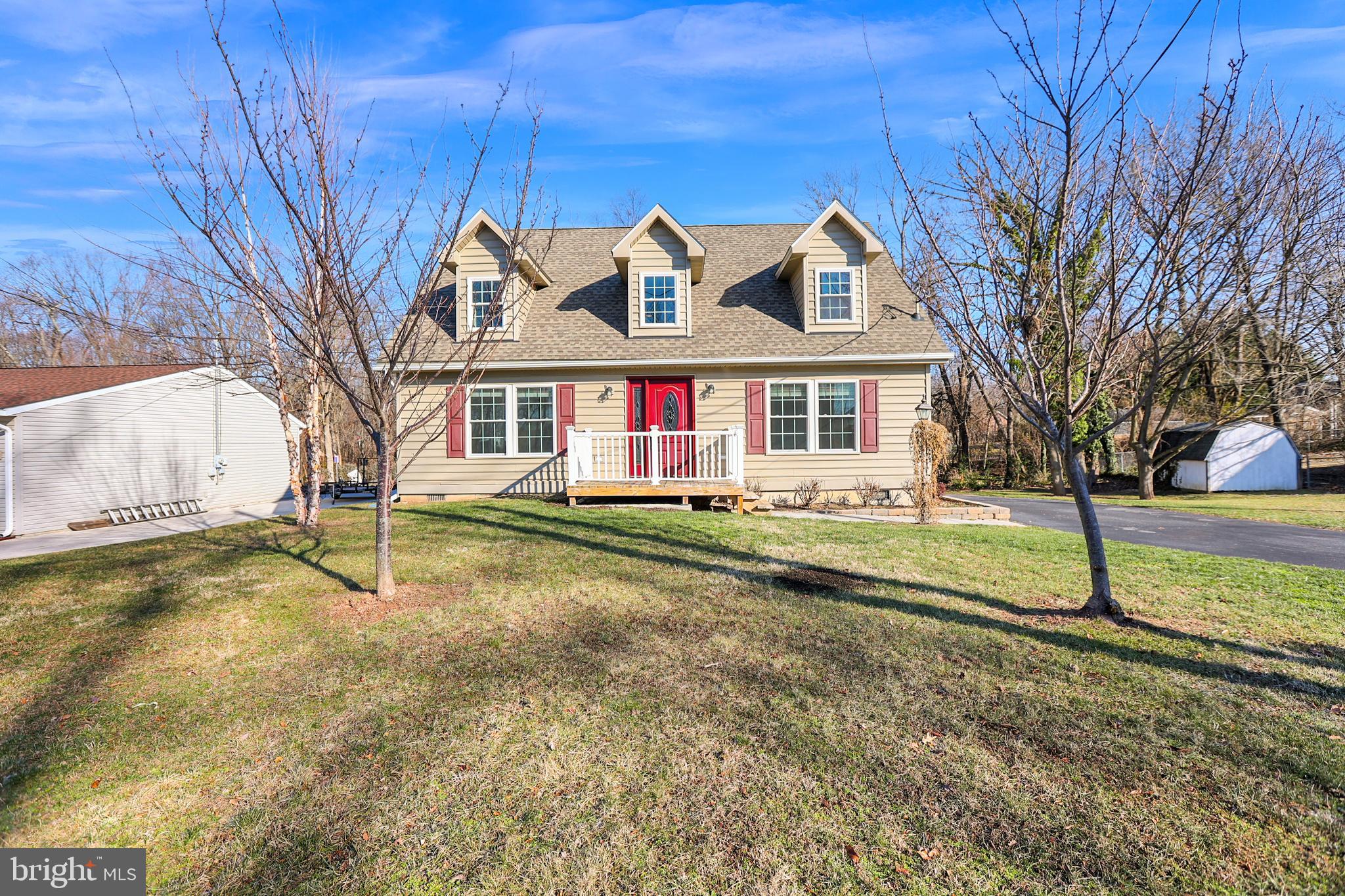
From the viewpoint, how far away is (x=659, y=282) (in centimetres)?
1289

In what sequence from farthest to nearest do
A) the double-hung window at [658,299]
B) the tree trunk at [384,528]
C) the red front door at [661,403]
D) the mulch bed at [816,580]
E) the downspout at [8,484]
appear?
the double-hung window at [658,299] → the red front door at [661,403] → the downspout at [8,484] → the mulch bed at [816,580] → the tree trunk at [384,528]

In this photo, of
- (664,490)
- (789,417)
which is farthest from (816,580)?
(789,417)

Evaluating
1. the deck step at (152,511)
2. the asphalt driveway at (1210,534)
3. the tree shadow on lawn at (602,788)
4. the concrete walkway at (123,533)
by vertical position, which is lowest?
the tree shadow on lawn at (602,788)

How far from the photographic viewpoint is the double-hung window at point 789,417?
1252 centimetres

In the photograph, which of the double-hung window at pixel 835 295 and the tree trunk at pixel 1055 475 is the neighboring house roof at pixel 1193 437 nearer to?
the tree trunk at pixel 1055 475

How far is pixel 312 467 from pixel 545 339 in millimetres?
5389

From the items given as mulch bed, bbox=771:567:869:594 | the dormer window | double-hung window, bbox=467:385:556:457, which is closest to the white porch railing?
double-hung window, bbox=467:385:556:457

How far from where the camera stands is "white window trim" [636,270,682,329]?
42.0ft

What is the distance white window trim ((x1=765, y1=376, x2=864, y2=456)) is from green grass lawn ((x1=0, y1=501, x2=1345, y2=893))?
630cm

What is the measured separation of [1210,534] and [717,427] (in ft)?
29.3

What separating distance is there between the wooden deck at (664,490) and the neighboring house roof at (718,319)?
109 inches

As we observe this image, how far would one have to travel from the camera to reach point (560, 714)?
351cm

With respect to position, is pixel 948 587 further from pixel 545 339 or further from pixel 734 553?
pixel 545 339

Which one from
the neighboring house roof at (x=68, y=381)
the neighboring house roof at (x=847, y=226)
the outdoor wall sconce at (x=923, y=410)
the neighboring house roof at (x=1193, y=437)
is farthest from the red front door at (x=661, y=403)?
the neighboring house roof at (x=1193, y=437)
